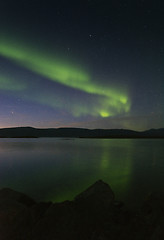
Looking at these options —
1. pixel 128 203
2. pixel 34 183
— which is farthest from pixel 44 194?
pixel 128 203

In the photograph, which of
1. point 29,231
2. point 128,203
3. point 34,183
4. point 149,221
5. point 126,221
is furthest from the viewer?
point 34,183

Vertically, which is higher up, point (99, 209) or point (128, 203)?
point (99, 209)

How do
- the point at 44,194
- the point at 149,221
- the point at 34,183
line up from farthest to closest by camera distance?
the point at 34,183 < the point at 44,194 < the point at 149,221

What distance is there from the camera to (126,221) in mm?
7539

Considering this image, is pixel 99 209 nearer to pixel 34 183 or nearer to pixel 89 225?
pixel 89 225

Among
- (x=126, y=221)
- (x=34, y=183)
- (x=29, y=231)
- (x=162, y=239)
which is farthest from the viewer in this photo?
(x=34, y=183)

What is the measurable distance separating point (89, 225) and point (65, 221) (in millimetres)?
1014

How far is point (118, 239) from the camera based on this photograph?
6.02 meters

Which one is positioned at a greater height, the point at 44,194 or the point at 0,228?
the point at 0,228

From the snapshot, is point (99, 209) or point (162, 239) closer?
point (162, 239)

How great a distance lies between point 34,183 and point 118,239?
1354cm

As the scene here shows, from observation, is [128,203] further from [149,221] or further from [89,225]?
[89,225]

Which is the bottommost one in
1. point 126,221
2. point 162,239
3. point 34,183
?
point 34,183

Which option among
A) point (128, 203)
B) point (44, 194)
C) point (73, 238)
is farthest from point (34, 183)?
point (73, 238)
